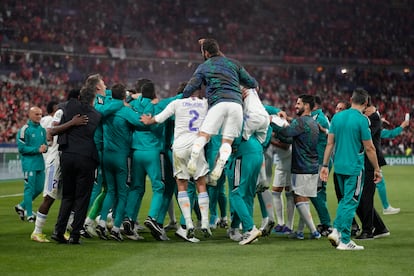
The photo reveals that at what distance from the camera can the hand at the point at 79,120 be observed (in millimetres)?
10250

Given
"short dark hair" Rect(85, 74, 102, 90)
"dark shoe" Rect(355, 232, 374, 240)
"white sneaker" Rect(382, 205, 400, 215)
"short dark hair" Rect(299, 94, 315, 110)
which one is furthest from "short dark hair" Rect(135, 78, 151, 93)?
"white sneaker" Rect(382, 205, 400, 215)

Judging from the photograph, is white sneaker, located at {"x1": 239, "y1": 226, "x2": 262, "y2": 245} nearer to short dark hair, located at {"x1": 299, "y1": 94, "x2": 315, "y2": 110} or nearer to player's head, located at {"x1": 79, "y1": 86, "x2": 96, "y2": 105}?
short dark hair, located at {"x1": 299, "y1": 94, "x2": 315, "y2": 110}

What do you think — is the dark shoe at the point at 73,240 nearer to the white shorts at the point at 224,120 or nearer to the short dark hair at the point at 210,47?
the white shorts at the point at 224,120

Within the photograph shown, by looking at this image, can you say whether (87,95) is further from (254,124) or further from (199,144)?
(254,124)

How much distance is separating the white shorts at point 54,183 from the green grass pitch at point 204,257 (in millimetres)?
759

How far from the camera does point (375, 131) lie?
1214cm

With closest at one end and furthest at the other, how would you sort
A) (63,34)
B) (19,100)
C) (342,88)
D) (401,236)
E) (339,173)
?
(339,173), (401,236), (19,100), (63,34), (342,88)

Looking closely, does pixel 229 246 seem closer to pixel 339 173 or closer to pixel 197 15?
pixel 339 173

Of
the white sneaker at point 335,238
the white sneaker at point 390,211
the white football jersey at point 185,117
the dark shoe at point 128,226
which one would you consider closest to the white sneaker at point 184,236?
the dark shoe at point 128,226

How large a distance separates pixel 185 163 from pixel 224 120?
0.94 meters

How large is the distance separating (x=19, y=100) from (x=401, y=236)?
30.2 m

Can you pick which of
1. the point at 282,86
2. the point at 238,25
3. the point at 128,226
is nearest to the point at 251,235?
the point at 128,226

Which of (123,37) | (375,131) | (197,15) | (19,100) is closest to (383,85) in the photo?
(197,15)

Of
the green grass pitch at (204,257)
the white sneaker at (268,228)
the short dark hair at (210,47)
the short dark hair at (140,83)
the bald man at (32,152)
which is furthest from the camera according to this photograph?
the bald man at (32,152)
